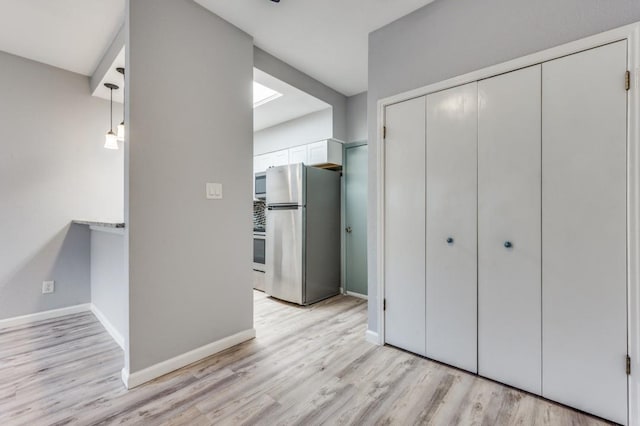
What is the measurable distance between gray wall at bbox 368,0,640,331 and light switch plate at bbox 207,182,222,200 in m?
1.23

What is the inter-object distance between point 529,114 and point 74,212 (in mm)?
4149

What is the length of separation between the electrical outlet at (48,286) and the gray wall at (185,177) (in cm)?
194

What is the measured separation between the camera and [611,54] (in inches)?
56.5

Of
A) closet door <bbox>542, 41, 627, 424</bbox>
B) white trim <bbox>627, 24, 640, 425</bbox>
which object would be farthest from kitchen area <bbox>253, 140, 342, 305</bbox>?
white trim <bbox>627, 24, 640, 425</bbox>

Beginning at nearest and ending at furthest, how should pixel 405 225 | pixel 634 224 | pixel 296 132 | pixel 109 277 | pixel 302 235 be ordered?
pixel 634 224
pixel 405 225
pixel 109 277
pixel 302 235
pixel 296 132

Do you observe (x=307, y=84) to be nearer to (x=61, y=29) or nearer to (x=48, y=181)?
(x=61, y=29)

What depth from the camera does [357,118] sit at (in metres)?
3.75

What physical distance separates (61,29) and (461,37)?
3133 mm

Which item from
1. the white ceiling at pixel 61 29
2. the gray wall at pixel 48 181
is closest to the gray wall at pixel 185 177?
the white ceiling at pixel 61 29

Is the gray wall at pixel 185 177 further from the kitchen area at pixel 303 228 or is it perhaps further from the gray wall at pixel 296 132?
the gray wall at pixel 296 132

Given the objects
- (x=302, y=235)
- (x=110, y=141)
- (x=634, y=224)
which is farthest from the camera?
(x=302, y=235)

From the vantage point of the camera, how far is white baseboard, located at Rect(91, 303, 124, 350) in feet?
7.64

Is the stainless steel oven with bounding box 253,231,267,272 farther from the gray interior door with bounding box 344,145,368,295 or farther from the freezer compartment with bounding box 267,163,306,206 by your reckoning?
the gray interior door with bounding box 344,145,368,295

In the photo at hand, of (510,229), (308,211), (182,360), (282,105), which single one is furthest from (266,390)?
(282,105)
